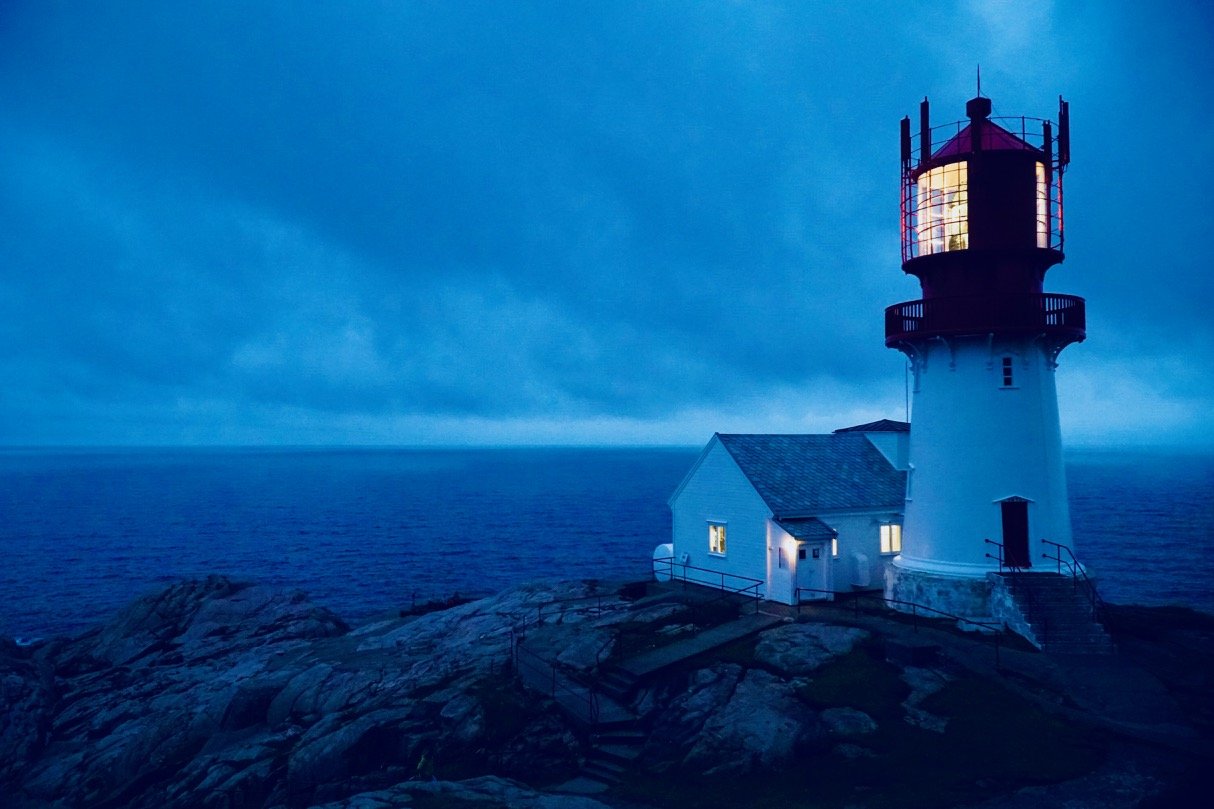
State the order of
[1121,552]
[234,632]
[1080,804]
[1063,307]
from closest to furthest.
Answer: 1. [1080,804]
2. [1063,307]
3. [234,632]
4. [1121,552]

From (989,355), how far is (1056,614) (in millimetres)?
8559

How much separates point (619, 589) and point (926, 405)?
1421cm

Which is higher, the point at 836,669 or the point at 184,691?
the point at 836,669

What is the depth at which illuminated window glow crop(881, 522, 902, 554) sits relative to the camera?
30172mm

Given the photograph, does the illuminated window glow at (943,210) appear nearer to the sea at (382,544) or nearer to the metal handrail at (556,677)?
the metal handrail at (556,677)

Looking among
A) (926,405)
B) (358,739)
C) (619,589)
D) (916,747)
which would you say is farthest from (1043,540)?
(358,739)

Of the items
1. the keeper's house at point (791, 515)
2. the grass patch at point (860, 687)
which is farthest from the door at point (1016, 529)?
the grass patch at point (860, 687)

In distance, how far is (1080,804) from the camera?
14.1 metres

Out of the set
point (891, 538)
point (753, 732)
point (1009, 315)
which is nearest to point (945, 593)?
point (891, 538)

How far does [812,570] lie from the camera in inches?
1078

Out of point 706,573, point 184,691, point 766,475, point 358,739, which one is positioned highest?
point 766,475

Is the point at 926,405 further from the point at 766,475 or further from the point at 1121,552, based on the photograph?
the point at 1121,552

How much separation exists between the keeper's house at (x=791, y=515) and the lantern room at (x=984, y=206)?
8.72 m

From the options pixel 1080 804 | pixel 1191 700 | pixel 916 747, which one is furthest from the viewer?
pixel 1191 700
